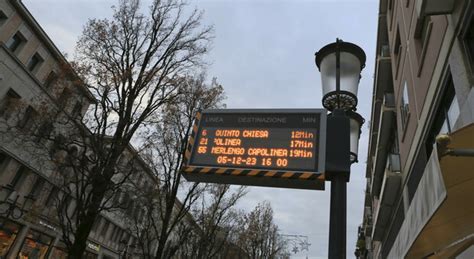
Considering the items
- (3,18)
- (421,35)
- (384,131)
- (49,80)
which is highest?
(3,18)

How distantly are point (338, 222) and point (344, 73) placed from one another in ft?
6.49

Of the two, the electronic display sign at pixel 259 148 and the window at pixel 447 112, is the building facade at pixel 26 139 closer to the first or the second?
the electronic display sign at pixel 259 148

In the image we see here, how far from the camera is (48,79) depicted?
24484 mm

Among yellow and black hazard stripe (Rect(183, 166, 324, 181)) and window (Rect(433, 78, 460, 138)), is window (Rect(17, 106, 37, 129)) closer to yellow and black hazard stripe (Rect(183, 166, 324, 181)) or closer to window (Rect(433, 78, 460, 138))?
yellow and black hazard stripe (Rect(183, 166, 324, 181))

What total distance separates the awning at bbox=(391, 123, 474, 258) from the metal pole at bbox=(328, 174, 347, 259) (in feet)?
2.40

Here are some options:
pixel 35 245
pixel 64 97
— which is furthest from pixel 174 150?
pixel 35 245

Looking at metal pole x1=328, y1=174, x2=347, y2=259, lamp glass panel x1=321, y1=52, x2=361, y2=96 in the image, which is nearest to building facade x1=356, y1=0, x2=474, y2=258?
metal pole x1=328, y1=174, x2=347, y2=259

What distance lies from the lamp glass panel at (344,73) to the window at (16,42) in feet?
75.0

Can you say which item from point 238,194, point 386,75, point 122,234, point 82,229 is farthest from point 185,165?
point 122,234

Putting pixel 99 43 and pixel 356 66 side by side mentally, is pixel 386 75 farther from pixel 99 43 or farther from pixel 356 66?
pixel 99 43

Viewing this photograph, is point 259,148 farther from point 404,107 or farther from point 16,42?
point 16,42

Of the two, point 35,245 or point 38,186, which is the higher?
point 38,186

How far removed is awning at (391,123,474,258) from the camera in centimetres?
335

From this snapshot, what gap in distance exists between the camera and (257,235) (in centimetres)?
3500
